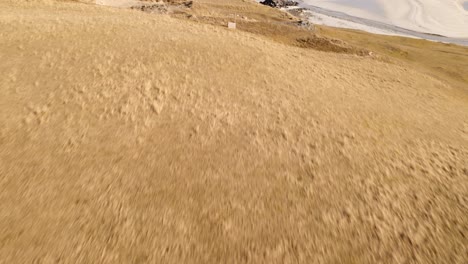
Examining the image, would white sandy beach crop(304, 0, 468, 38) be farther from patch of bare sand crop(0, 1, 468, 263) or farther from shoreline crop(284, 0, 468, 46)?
patch of bare sand crop(0, 1, 468, 263)

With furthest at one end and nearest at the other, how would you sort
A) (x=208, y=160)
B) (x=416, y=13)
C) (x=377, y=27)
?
(x=416, y=13) → (x=377, y=27) → (x=208, y=160)

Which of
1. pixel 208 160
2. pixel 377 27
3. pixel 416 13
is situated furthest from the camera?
pixel 416 13

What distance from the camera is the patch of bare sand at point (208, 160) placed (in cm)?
667

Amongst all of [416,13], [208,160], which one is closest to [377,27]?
[416,13]

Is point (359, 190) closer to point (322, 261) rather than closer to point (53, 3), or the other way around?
point (322, 261)

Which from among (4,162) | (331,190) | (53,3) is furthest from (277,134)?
(53,3)

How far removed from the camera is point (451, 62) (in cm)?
3234

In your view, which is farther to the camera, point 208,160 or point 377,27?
point 377,27

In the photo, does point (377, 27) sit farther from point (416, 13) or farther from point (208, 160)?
point (208, 160)

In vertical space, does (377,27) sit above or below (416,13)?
below

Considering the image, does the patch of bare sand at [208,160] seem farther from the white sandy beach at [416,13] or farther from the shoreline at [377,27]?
the white sandy beach at [416,13]

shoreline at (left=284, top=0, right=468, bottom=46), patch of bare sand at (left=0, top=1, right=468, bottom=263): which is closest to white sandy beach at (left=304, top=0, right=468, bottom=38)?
shoreline at (left=284, top=0, right=468, bottom=46)

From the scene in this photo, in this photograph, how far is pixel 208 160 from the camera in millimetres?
9062

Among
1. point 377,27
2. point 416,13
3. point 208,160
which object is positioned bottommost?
point 208,160
